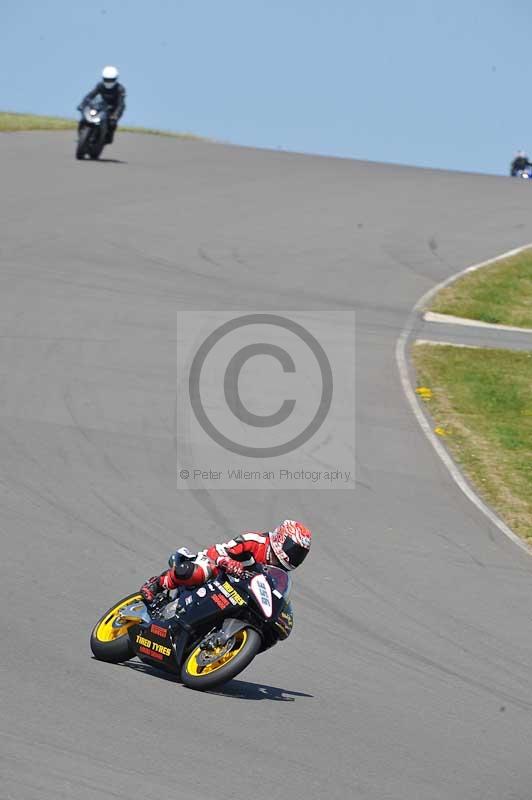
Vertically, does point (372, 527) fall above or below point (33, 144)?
below

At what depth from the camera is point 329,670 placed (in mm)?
8312

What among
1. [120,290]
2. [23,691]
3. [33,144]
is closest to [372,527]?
[23,691]

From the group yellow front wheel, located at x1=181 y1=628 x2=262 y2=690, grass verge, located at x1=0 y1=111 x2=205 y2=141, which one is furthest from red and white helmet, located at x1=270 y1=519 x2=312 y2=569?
grass verge, located at x1=0 y1=111 x2=205 y2=141

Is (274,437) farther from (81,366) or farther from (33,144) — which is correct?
(33,144)

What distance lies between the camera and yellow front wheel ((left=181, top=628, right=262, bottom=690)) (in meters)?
7.32

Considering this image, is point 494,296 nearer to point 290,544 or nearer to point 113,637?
point 290,544

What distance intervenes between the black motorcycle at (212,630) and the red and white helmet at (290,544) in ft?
0.46

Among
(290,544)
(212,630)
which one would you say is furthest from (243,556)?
(212,630)

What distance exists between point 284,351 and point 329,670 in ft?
30.5

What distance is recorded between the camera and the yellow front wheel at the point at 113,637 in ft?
25.9

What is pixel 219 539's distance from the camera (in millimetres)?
10898

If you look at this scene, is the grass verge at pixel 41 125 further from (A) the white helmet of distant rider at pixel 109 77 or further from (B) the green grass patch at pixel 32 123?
(A) the white helmet of distant rider at pixel 109 77

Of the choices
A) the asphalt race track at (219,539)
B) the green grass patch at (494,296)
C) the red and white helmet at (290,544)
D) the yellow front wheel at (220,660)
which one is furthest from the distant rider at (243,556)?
the green grass patch at (494,296)

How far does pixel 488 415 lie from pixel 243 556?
949cm
